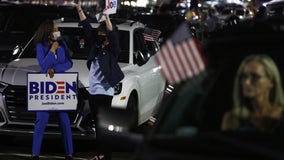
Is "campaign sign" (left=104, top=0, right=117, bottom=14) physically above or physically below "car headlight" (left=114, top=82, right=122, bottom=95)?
above

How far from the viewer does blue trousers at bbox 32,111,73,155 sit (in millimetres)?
9555

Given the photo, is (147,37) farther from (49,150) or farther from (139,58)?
(49,150)

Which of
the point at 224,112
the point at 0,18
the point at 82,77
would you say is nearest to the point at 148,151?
the point at 224,112

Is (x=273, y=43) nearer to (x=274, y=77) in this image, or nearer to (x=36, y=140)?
(x=274, y=77)

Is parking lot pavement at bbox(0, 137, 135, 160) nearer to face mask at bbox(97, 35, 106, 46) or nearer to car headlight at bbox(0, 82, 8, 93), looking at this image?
car headlight at bbox(0, 82, 8, 93)

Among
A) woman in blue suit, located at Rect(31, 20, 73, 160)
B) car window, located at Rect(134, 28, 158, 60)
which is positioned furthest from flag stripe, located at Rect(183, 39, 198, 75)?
car window, located at Rect(134, 28, 158, 60)

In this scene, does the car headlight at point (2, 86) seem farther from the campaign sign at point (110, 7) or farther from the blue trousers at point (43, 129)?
the campaign sign at point (110, 7)

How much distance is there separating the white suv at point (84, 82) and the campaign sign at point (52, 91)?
0.50 meters

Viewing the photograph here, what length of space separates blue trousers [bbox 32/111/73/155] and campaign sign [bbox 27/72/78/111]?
9 centimetres

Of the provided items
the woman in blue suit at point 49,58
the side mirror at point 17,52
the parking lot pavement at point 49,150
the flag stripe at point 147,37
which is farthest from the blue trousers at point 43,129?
the flag stripe at point 147,37

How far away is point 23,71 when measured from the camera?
35.1ft

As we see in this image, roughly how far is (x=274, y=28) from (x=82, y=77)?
6146 millimetres

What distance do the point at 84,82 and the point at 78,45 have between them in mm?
1372

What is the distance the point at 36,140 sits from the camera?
31.3ft
